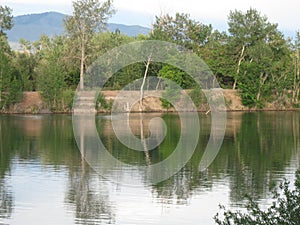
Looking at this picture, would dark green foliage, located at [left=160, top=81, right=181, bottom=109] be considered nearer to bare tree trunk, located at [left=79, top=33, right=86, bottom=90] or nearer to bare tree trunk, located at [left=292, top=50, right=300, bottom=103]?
bare tree trunk, located at [left=79, top=33, right=86, bottom=90]

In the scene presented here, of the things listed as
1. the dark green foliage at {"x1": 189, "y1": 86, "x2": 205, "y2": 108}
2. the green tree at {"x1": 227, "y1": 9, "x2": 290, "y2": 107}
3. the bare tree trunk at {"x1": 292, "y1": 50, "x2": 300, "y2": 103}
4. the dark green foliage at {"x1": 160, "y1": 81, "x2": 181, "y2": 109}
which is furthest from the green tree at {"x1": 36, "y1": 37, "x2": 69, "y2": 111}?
the bare tree trunk at {"x1": 292, "y1": 50, "x2": 300, "y2": 103}

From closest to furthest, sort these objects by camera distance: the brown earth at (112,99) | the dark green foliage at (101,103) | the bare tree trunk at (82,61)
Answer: the brown earth at (112,99)
the dark green foliage at (101,103)
the bare tree trunk at (82,61)

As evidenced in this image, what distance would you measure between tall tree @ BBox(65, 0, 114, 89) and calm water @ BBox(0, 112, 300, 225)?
21.9 metres

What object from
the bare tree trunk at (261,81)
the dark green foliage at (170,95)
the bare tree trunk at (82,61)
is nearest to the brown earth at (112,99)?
the dark green foliage at (170,95)

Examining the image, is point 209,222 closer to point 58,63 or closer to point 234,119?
point 234,119

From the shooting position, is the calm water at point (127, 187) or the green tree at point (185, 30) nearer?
the calm water at point (127, 187)

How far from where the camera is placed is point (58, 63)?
2138 inches

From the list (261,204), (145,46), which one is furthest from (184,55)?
(261,204)

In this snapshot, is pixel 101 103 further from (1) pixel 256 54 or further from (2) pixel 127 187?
(2) pixel 127 187

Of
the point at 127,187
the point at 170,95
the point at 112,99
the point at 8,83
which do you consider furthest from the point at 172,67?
the point at 127,187

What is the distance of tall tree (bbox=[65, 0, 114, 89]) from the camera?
183ft

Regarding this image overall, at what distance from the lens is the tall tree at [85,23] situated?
183 ft

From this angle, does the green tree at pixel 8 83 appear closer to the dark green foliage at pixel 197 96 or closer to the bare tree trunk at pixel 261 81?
the dark green foliage at pixel 197 96

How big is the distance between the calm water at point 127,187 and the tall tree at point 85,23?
2186cm
